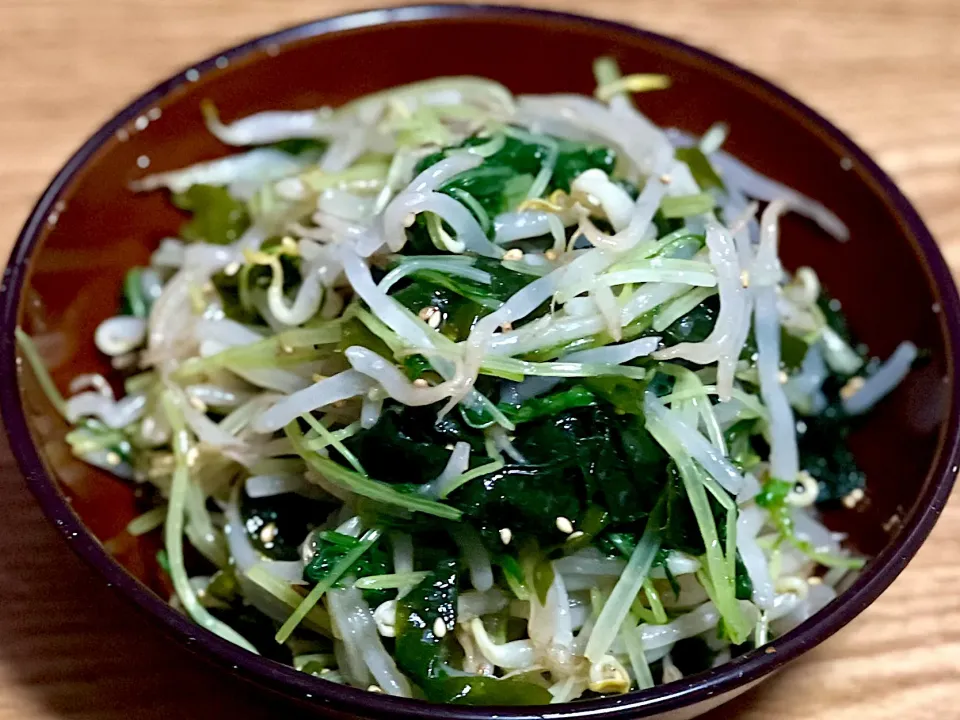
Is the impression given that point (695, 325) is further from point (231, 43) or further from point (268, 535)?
point (231, 43)

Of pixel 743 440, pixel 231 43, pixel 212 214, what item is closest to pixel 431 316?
pixel 743 440

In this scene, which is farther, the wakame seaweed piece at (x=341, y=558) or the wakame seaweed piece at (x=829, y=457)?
the wakame seaweed piece at (x=829, y=457)

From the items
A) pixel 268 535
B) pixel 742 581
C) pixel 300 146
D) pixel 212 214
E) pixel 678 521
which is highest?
pixel 300 146

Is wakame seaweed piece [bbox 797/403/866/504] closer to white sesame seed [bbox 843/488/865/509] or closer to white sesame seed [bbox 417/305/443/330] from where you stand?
white sesame seed [bbox 843/488/865/509]

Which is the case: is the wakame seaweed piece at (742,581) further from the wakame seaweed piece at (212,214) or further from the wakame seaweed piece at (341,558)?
the wakame seaweed piece at (212,214)

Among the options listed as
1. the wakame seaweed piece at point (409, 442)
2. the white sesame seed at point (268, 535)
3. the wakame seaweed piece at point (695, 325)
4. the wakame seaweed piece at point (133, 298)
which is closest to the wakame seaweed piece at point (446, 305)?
the wakame seaweed piece at point (409, 442)

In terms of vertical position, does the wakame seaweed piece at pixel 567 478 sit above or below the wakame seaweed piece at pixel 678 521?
above

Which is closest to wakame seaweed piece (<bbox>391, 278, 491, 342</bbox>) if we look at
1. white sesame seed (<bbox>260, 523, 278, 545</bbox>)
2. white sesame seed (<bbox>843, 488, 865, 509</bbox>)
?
white sesame seed (<bbox>260, 523, 278, 545</bbox>)
